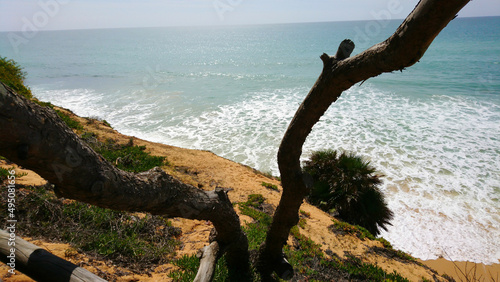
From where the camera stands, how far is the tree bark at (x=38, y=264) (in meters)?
2.86

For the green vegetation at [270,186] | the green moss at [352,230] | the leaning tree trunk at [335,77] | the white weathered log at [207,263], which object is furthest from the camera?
the green vegetation at [270,186]

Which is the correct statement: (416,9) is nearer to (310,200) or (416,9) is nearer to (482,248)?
(310,200)

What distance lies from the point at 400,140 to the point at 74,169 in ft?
54.5

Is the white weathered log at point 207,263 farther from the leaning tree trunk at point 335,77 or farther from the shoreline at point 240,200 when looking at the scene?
the shoreline at point 240,200

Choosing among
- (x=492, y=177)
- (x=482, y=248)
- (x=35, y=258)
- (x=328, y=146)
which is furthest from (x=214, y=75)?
(x=35, y=258)

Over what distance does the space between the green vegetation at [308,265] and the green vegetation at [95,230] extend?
2.06 feet

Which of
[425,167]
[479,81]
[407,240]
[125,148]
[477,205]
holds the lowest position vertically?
[407,240]

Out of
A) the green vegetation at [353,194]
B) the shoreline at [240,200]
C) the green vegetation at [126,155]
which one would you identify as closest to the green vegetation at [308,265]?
the shoreline at [240,200]

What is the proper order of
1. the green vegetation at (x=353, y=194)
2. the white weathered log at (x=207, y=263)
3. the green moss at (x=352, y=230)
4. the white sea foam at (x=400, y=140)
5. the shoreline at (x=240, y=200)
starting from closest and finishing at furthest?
the white weathered log at (x=207, y=263)
the shoreline at (x=240, y=200)
the green moss at (x=352, y=230)
the green vegetation at (x=353, y=194)
the white sea foam at (x=400, y=140)

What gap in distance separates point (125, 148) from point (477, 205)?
12.9 metres

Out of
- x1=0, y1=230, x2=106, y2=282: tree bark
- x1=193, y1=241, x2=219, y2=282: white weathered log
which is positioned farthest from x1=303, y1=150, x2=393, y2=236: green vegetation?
x1=0, y1=230, x2=106, y2=282: tree bark

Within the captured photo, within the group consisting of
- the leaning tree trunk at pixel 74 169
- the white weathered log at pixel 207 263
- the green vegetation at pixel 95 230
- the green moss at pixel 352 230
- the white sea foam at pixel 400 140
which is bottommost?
the green vegetation at pixel 95 230

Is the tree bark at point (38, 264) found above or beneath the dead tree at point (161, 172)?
beneath

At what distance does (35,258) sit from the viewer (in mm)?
2988
